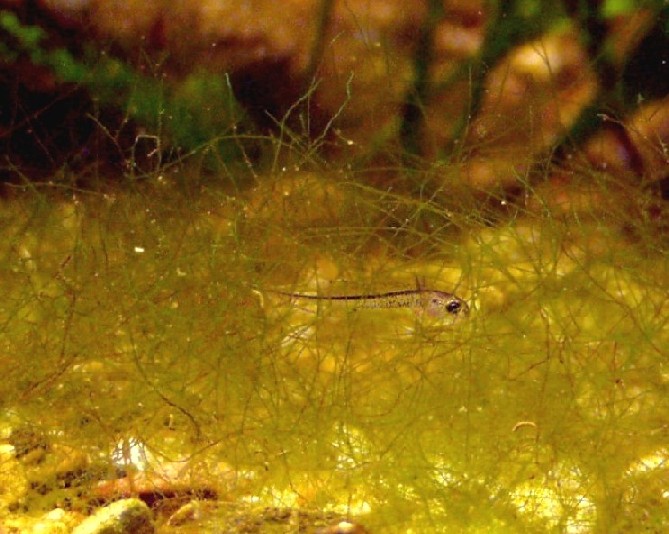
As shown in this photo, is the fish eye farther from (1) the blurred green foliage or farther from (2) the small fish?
(1) the blurred green foliage


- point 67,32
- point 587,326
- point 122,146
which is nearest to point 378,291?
point 587,326

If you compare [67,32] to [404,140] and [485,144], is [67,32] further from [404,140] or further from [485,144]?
[485,144]

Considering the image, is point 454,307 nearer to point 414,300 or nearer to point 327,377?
point 414,300

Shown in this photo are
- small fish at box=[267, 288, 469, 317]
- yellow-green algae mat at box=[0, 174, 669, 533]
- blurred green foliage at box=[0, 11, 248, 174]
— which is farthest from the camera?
blurred green foliage at box=[0, 11, 248, 174]

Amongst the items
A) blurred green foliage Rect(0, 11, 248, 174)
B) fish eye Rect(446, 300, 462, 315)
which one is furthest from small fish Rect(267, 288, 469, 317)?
blurred green foliage Rect(0, 11, 248, 174)

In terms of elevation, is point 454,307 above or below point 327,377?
above

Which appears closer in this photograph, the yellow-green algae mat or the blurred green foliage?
the yellow-green algae mat

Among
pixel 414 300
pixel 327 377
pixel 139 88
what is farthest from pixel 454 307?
pixel 139 88

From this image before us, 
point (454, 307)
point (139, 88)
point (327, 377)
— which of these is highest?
point (139, 88)
